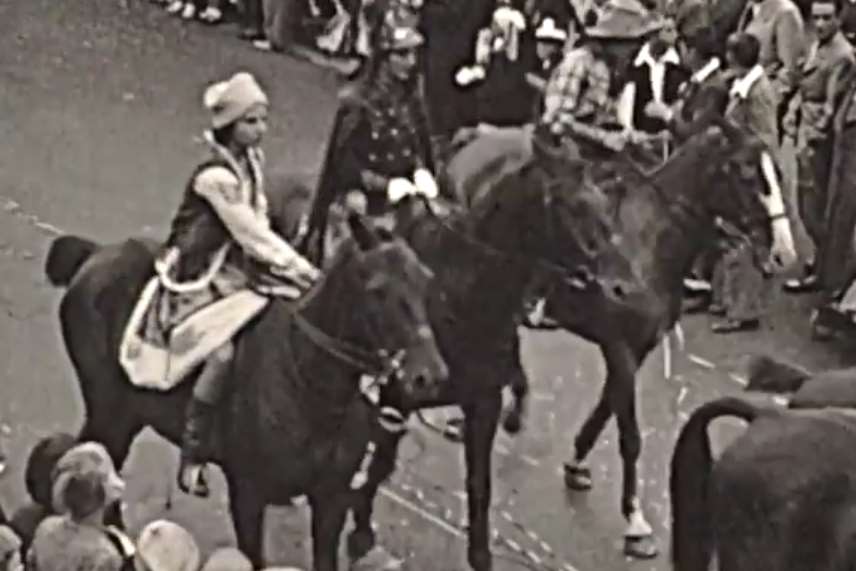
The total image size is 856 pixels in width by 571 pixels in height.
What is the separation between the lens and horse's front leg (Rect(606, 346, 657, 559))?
8.13 m

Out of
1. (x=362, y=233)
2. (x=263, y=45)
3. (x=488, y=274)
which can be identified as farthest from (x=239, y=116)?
(x=263, y=45)

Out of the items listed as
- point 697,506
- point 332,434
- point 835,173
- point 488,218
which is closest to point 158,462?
point 332,434

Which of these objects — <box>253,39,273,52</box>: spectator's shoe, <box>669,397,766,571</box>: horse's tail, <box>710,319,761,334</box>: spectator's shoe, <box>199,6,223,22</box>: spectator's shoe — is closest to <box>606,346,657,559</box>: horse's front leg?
<box>710,319,761,334</box>: spectator's shoe

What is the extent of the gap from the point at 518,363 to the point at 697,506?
1572mm

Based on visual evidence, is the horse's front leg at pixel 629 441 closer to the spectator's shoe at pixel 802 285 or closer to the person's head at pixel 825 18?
the spectator's shoe at pixel 802 285

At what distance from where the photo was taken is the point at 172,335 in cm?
751

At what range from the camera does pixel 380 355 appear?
7.20 metres

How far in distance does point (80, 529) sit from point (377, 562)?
1476 millimetres

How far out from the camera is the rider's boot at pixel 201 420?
7457 millimetres

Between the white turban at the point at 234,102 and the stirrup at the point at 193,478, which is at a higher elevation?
the white turban at the point at 234,102

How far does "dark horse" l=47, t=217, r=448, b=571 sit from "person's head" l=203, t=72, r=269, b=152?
1.73 feet

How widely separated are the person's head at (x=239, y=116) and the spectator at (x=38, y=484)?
1.42 meters

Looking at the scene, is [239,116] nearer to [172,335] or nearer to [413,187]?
[172,335]

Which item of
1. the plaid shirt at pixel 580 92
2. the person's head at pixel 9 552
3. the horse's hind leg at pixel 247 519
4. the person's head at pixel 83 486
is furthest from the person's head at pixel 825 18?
the person's head at pixel 9 552
